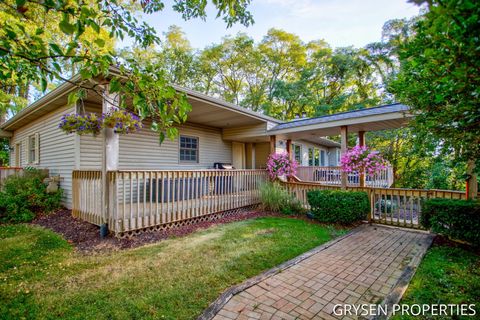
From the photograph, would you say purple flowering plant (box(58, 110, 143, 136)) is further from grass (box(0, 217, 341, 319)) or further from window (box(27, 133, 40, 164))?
window (box(27, 133, 40, 164))

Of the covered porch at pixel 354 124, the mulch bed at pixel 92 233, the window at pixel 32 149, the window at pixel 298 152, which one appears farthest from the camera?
the window at pixel 298 152

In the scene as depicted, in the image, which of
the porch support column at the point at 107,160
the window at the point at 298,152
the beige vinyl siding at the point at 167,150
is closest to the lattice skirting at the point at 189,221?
the porch support column at the point at 107,160

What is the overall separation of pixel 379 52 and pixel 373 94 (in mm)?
3439

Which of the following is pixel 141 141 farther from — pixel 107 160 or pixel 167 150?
pixel 107 160

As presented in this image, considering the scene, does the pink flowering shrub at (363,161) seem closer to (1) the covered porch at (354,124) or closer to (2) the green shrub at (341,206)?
(1) the covered porch at (354,124)

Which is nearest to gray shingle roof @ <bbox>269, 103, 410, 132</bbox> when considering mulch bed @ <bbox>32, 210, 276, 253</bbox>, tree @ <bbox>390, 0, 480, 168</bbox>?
tree @ <bbox>390, 0, 480, 168</bbox>

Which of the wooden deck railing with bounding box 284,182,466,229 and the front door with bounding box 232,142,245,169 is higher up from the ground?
the front door with bounding box 232,142,245,169

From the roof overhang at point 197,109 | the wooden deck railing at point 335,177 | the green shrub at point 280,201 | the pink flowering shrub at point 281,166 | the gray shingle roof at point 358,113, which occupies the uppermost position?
the roof overhang at point 197,109

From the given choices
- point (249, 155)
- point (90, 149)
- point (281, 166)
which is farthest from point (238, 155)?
point (90, 149)

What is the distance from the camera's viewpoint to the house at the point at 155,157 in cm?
475

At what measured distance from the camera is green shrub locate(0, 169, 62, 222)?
6.07 meters

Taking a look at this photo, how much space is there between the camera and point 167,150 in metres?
8.39

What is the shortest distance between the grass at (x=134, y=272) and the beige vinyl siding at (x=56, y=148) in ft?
7.00

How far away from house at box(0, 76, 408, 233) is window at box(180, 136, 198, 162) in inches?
1.7
